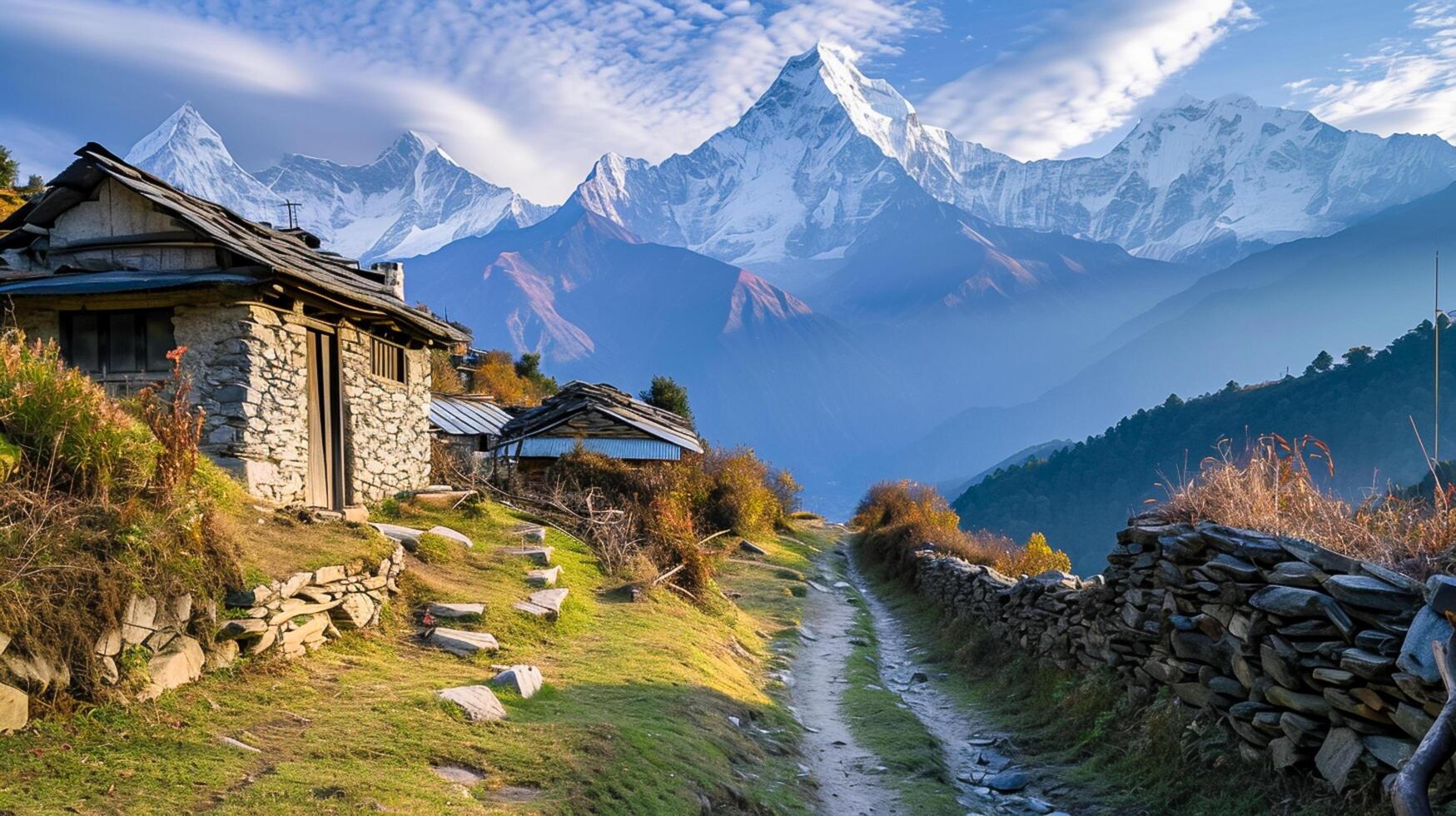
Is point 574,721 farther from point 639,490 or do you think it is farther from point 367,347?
point 639,490

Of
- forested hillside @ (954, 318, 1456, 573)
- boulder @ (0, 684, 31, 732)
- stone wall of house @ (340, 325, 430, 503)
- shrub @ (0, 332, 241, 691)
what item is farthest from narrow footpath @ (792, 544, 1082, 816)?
forested hillside @ (954, 318, 1456, 573)

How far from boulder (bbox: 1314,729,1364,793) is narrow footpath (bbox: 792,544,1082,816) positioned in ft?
9.18

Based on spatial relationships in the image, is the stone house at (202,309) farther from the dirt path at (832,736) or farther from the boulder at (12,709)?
the dirt path at (832,736)

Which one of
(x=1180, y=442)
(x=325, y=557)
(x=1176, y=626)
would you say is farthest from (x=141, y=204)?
(x=1180, y=442)

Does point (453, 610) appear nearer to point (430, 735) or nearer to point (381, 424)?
point (430, 735)

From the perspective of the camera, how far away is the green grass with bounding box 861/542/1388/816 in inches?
241

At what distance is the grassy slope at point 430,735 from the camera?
4.67 metres

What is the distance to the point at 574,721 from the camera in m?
7.25

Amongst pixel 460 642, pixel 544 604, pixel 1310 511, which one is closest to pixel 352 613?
pixel 460 642

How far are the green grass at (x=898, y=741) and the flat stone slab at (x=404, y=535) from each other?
6796 mm

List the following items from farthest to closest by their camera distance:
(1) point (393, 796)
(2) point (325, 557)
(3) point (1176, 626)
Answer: (2) point (325, 557) → (3) point (1176, 626) → (1) point (393, 796)

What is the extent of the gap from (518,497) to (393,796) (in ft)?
49.5

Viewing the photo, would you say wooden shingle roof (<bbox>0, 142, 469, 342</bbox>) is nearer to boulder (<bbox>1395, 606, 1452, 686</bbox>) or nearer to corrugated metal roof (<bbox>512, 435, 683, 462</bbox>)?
corrugated metal roof (<bbox>512, 435, 683, 462</bbox>)

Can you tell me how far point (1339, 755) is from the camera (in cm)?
559
